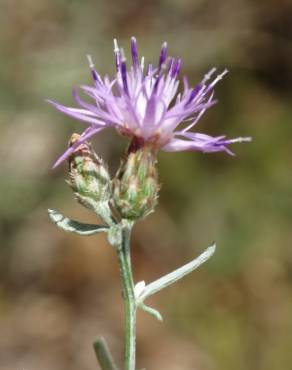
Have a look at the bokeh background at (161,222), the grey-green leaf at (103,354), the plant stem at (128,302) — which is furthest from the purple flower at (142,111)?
the bokeh background at (161,222)

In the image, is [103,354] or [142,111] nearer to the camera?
[103,354]

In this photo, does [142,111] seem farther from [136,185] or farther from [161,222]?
[161,222]

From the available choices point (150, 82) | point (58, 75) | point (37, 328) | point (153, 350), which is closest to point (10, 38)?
point (58, 75)

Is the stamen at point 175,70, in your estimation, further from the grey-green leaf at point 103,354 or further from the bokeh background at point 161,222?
the bokeh background at point 161,222

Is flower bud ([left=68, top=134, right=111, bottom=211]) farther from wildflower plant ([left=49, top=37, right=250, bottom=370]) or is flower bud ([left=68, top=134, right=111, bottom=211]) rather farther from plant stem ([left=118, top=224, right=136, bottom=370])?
plant stem ([left=118, top=224, right=136, bottom=370])

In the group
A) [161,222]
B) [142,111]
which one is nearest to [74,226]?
[142,111]

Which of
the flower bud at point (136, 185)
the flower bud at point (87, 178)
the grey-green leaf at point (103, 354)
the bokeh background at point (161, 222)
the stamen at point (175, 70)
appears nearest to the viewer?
the grey-green leaf at point (103, 354)

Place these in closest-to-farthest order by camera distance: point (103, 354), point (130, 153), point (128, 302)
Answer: point (103, 354), point (128, 302), point (130, 153)
